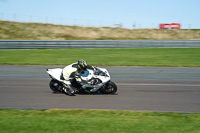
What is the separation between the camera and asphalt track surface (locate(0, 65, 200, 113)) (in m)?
9.80

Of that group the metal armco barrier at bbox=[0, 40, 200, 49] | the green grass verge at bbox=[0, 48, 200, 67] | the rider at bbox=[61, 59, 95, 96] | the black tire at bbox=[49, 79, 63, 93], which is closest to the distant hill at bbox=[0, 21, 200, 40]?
the metal armco barrier at bbox=[0, 40, 200, 49]

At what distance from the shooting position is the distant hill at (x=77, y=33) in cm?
4241

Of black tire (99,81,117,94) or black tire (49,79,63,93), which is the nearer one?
black tire (99,81,117,94)

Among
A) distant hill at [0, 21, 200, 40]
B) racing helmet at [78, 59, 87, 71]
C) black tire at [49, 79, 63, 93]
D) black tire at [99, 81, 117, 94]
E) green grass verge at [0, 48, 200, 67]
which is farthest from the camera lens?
distant hill at [0, 21, 200, 40]

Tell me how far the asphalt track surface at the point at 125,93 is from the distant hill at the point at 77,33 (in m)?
25.2

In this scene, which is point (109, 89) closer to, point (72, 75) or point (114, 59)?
point (72, 75)

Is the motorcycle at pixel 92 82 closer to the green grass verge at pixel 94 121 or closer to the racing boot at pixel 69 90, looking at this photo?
the racing boot at pixel 69 90

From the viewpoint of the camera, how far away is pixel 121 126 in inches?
276

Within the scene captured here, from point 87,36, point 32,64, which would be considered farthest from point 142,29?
point 32,64

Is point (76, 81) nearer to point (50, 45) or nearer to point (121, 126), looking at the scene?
point (121, 126)

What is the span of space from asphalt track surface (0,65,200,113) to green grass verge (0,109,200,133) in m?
0.97

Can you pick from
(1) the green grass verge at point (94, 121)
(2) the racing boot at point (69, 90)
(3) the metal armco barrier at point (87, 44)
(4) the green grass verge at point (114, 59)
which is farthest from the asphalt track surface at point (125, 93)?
(3) the metal armco barrier at point (87, 44)

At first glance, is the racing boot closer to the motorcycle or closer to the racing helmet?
the motorcycle

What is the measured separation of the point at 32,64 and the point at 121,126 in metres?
14.2
